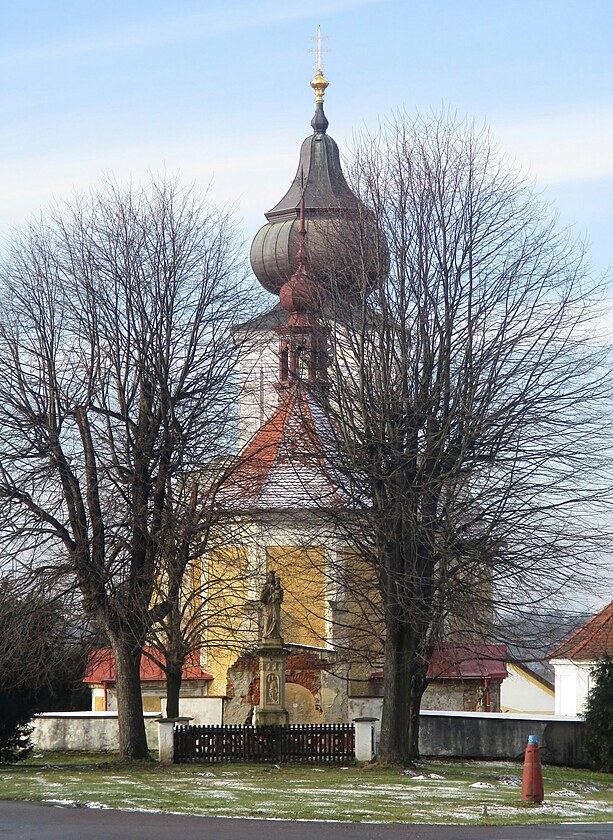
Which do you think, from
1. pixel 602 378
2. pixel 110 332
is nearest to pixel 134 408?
pixel 110 332

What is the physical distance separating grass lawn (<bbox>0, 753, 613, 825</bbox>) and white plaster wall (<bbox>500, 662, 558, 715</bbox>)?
56.7 metres

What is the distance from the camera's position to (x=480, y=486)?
22.9m

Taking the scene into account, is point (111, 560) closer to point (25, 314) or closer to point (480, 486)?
point (25, 314)

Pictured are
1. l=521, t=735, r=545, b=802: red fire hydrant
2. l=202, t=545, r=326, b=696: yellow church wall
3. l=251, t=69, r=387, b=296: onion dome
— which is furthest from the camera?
l=251, t=69, r=387, b=296: onion dome

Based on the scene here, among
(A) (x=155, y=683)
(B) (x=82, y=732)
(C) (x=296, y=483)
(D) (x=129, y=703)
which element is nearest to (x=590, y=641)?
(C) (x=296, y=483)

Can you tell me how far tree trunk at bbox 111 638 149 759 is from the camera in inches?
944

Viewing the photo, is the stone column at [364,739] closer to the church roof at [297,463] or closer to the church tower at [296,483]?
the church tower at [296,483]

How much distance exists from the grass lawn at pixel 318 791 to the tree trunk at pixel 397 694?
0.60 m

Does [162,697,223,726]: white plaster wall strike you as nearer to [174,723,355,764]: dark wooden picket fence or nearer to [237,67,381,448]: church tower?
[237,67,381,448]: church tower

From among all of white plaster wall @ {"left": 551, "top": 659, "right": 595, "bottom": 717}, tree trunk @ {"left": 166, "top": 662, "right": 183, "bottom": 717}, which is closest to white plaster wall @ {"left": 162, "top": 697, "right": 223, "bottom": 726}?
tree trunk @ {"left": 166, "top": 662, "right": 183, "bottom": 717}

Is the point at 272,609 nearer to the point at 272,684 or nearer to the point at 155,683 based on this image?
the point at 272,684

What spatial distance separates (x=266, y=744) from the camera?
23.6 m

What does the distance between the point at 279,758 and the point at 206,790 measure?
6.93 meters

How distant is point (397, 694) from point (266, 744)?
2749 millimetres
